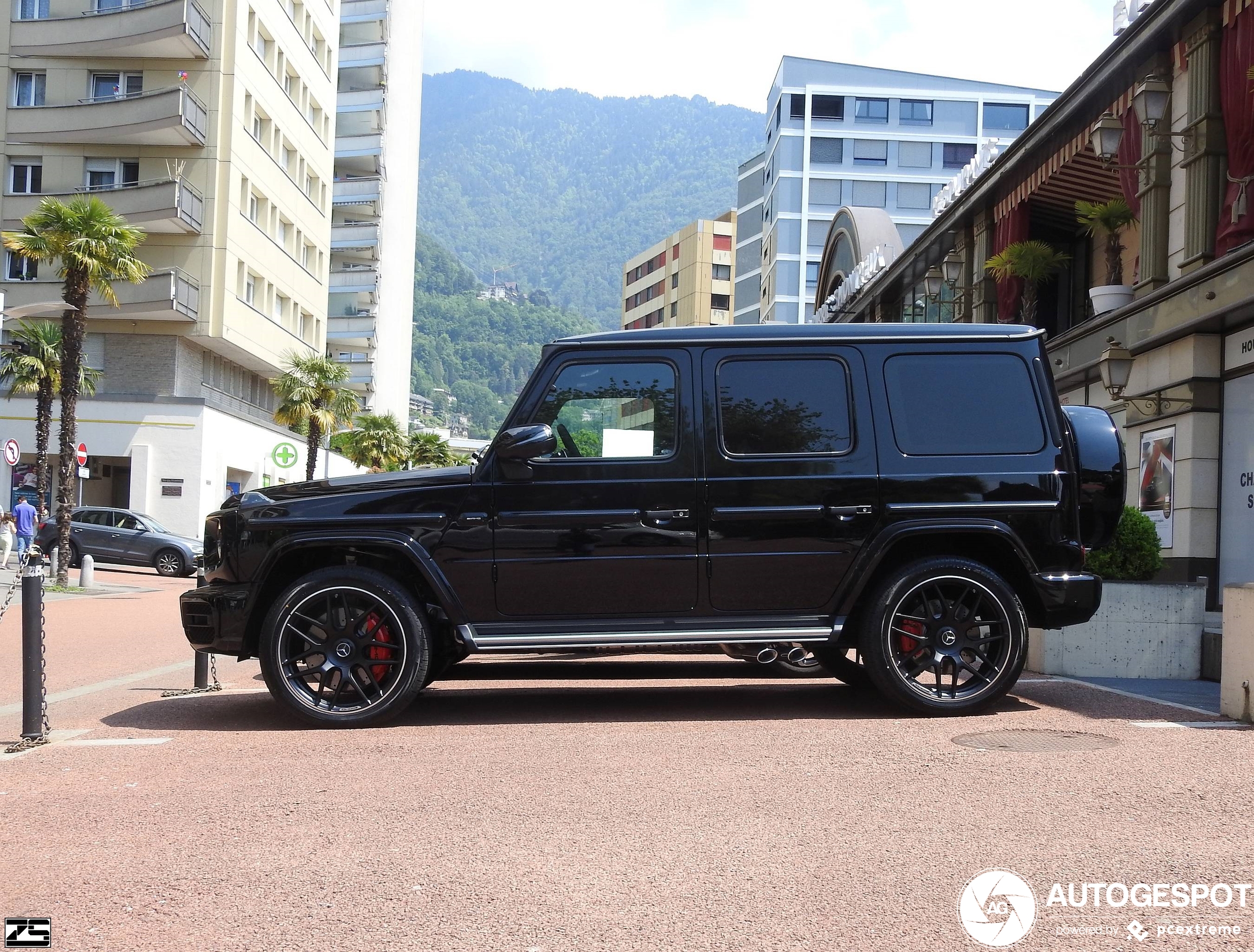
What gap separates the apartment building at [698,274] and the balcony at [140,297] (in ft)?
230

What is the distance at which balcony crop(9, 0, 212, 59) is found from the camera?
3850cm

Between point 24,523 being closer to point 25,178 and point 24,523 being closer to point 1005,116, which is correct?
point 25,178

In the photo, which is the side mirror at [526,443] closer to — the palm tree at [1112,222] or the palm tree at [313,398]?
the palm tree at [1112,222]

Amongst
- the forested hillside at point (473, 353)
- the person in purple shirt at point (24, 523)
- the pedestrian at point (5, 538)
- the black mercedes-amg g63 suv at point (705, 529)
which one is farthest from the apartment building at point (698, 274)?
the black mercedes-amg g63 suv at point (705, 529)

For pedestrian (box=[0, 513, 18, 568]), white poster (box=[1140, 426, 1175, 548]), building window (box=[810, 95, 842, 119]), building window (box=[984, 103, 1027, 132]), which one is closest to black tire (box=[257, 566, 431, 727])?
white poster (box=[1140, 426, 1175, 548])

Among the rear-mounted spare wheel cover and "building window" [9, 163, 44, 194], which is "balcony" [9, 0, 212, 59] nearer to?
"building window" [9, 163, 44, 194]

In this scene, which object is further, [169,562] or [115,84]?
[115,84]

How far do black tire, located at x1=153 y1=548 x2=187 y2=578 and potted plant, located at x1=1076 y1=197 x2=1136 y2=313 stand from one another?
2076 cm

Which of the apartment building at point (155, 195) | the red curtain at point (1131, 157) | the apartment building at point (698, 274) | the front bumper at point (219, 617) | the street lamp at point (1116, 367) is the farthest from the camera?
the apartment building at point (698, 274)

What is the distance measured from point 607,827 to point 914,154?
270 ft

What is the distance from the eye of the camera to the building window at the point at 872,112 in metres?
82.1

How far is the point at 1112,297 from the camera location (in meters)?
17.9

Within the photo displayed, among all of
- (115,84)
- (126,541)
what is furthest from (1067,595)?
(115,84)

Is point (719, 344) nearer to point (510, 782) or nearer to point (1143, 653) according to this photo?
point (510, 782)
